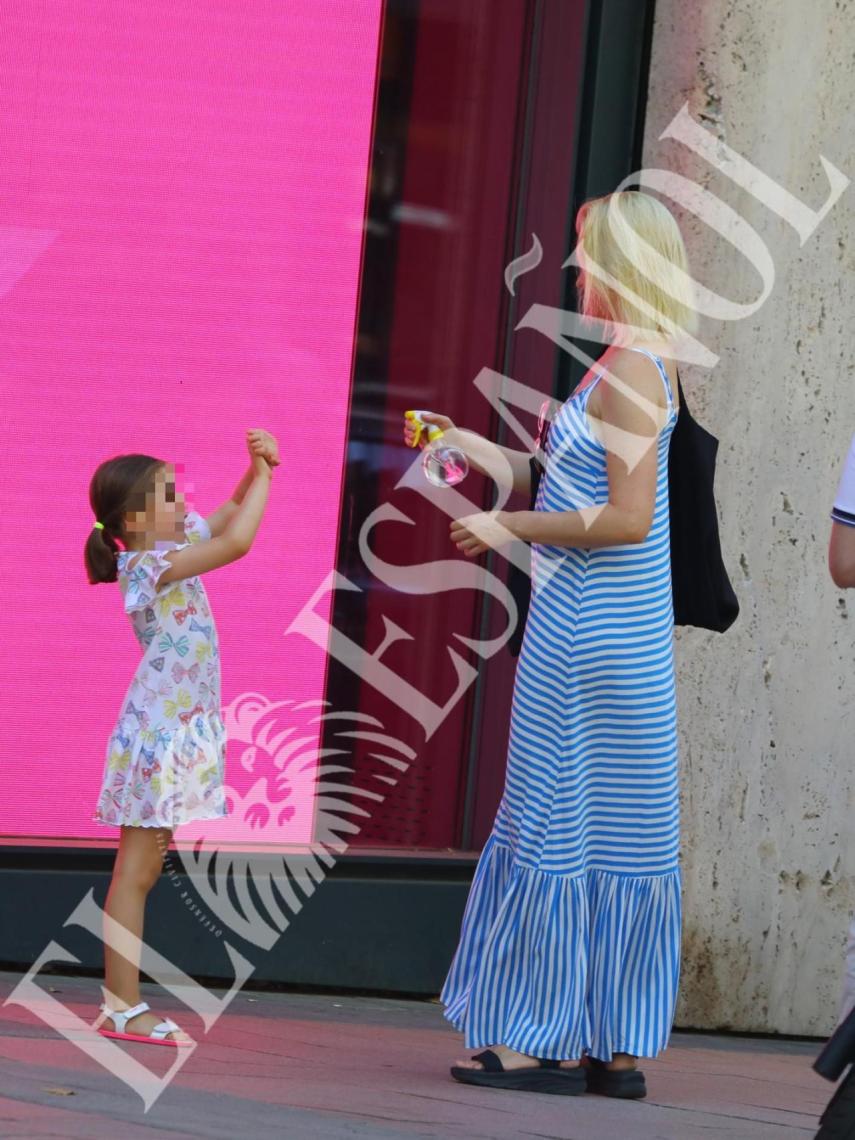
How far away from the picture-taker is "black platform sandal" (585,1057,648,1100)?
3.63 m

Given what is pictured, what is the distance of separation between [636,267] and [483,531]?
2.09 ft

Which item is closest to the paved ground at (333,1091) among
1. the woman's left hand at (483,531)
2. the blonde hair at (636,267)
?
the woman's left hand at (483,531)

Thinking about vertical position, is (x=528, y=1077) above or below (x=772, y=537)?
below

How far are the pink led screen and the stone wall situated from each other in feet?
3.38

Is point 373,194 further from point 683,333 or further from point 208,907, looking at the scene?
point 208,907

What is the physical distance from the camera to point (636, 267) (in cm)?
349

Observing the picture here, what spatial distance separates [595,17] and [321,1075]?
3098 millimetres

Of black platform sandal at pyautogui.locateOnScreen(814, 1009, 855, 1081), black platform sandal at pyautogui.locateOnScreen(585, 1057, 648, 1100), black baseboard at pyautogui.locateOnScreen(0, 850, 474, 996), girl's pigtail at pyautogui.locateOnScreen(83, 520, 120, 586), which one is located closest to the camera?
black platform sandal at pyautogui.locateOnScreen(814, 1009, 855, 1081)

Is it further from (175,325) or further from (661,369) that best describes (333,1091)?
(175,325)

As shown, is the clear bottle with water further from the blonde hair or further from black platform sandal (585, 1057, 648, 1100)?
black platform sandal (585, 1057, 648, 1100)

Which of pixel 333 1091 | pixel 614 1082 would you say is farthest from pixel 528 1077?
pixel 333 1091

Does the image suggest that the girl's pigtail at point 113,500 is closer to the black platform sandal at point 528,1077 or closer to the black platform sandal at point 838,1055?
the black platform sandal at point 528,1077

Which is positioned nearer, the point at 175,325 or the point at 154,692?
the point at 154,692

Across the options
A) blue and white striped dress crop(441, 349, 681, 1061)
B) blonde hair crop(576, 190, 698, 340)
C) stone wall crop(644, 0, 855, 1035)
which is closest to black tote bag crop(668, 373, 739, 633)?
blue and white striped dress crop(441, 349, 681, 1061)
